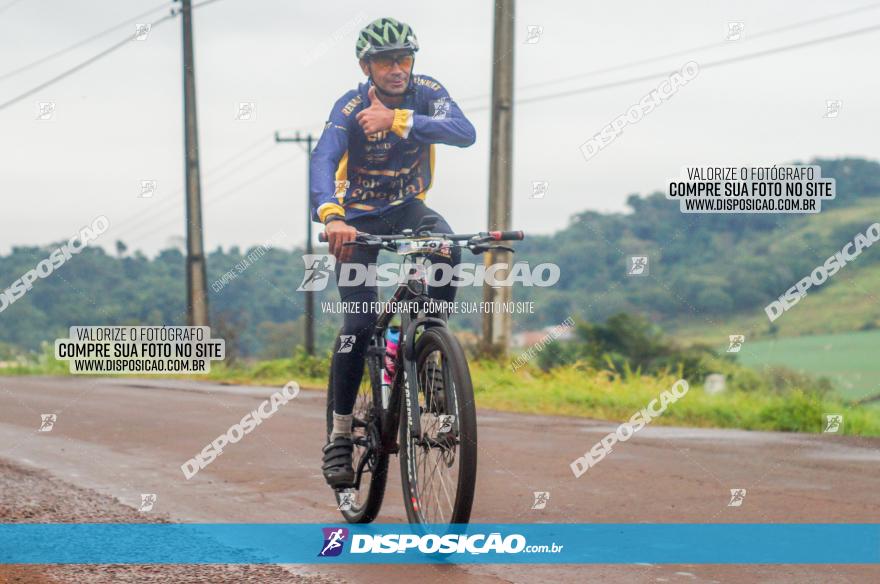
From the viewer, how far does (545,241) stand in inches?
1713

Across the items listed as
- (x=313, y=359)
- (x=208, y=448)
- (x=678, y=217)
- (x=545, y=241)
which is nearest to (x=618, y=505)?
(x=208, y=448)

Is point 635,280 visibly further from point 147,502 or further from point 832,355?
point 147,502

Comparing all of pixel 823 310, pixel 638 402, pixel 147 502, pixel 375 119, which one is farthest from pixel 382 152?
pixel 823 310

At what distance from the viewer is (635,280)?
196 feet

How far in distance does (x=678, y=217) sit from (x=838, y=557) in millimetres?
53418

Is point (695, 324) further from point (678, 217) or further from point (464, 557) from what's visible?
point (464, 557)

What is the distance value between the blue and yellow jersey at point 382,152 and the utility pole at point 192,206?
22.6m

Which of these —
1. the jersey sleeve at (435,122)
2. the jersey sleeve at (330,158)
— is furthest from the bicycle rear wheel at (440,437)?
the jersey sleeve at (435,122)

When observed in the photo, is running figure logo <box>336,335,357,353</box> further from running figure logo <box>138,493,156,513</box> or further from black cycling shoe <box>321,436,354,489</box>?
running figure logo <box>138,493,156,513</box>

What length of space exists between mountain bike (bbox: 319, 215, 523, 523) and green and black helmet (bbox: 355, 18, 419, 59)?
976 mm

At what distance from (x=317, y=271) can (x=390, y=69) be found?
1537 millimetres

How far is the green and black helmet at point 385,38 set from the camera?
5.68m

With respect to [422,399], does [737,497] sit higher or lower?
lower

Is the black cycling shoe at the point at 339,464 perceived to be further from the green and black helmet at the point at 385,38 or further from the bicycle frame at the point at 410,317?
the green and black helmet at the point at 385,38
